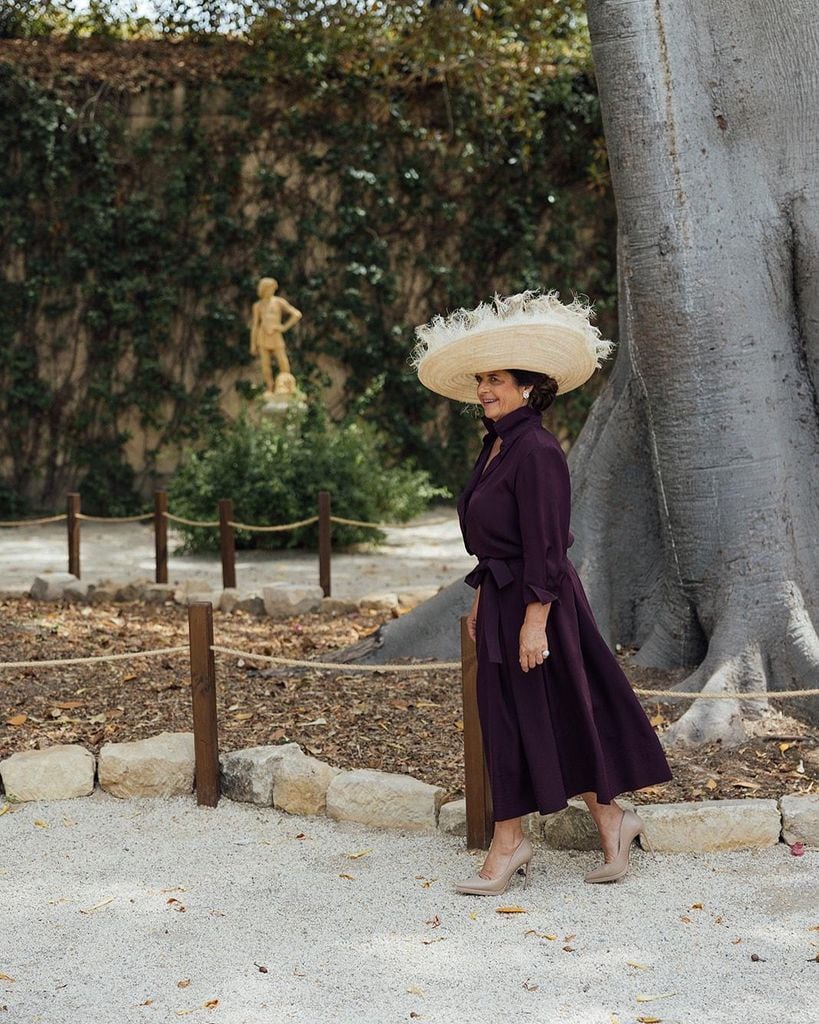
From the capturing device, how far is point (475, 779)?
4.43 meters

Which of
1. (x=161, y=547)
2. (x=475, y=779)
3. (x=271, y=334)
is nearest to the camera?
(x=475, y=779)

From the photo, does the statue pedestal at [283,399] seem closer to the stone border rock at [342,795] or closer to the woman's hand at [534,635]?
the stone border rock at [342,795]

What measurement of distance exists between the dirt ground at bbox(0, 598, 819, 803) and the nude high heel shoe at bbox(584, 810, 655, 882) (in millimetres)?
422

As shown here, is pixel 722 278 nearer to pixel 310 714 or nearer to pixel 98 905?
pixel 310 714

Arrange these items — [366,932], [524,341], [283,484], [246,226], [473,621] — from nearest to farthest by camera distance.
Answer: [366,932]
[524,341]
[473,621]
[283,484]
[246,226]

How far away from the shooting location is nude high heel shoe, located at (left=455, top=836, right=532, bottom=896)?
403 centimetres

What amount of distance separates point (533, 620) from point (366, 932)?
1052 mm

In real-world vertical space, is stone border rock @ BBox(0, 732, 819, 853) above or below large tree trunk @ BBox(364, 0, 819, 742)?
below

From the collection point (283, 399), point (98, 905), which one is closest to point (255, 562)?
point (283, 399)

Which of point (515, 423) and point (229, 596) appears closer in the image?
point (515, 423)

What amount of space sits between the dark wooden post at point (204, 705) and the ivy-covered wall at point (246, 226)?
9.54 meters

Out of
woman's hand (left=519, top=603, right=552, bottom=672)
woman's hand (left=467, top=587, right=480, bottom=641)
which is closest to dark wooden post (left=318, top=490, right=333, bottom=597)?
woman's hand (left=467, top=587, right=480, bottom=641)

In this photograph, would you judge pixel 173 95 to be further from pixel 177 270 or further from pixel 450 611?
pixel 450 611

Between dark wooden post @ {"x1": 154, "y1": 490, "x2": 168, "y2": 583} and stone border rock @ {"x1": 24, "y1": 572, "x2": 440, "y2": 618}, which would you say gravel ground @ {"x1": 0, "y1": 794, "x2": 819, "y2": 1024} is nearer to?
stone border rock @ {"x1": 24, "y1": 572, "x2": 440, "y2": 618}
